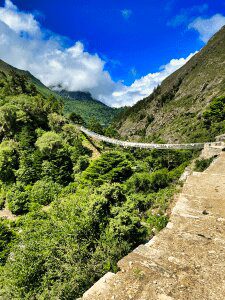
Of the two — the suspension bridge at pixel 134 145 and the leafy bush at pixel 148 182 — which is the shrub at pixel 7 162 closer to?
the suspension bridge at pixel 134 145

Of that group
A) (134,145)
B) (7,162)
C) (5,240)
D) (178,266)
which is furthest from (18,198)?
(178,266)

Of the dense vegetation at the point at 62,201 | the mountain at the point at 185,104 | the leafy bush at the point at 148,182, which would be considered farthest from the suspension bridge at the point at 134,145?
the mountain at the point at 185,104

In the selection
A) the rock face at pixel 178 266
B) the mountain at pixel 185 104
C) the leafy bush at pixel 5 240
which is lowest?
the leafy bush at pixel 5 240

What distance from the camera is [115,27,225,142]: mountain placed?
7940 centimetres

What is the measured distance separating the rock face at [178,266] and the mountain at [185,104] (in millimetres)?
52542

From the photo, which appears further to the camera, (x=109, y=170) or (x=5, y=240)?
(x=109, y=170)

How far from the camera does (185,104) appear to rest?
3947 inches

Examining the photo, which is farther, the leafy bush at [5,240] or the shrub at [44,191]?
the shrub at [44,191]

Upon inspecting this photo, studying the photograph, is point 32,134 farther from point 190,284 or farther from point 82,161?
point 190,284

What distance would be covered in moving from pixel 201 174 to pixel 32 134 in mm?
40791

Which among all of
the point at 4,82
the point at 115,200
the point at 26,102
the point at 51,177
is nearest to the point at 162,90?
the point at 4,82

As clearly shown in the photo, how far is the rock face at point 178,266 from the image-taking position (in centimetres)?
709

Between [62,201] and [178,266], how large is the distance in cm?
1640

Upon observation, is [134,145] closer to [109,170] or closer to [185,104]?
[109,170]
